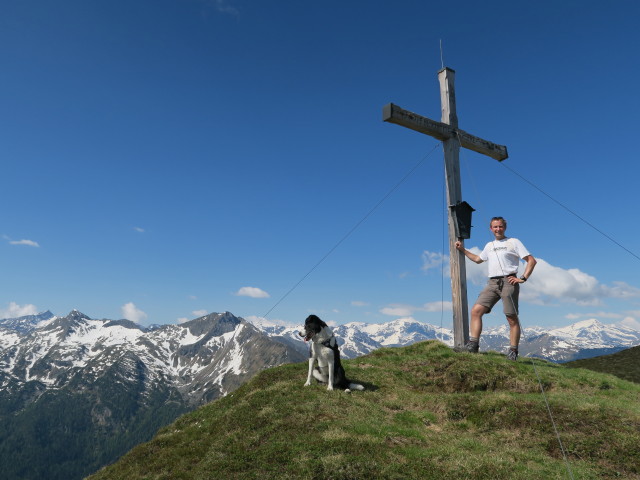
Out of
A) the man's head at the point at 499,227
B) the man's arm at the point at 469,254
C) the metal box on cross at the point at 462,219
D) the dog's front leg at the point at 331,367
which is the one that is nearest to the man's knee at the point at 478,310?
the man's arm at the point at 469,254

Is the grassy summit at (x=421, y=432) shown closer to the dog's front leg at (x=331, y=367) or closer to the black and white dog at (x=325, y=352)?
the dog's front leg at (x=331, y=367)

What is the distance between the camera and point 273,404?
37.0ft

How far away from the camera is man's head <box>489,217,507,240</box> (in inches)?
536

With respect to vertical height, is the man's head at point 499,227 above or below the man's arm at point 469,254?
above

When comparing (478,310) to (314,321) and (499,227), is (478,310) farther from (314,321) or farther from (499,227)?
(314,321)

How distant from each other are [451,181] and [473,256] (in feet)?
10.5

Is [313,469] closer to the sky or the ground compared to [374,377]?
closer to the ground

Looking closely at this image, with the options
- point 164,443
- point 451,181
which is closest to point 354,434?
point 164,443

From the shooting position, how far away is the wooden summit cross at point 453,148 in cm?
1481

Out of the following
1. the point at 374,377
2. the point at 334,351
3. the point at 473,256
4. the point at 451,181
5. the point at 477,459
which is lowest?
the point at 477,459

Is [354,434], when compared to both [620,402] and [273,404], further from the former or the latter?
[620,402]

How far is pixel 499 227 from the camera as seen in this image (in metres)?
13.6

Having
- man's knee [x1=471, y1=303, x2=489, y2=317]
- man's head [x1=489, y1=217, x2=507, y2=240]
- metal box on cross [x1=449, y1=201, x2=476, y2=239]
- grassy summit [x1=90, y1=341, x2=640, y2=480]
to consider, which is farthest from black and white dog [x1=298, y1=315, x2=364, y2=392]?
man's head [x1=489, y1=217, x2=507, y2=240]

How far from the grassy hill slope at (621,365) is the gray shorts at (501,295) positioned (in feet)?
36.6
